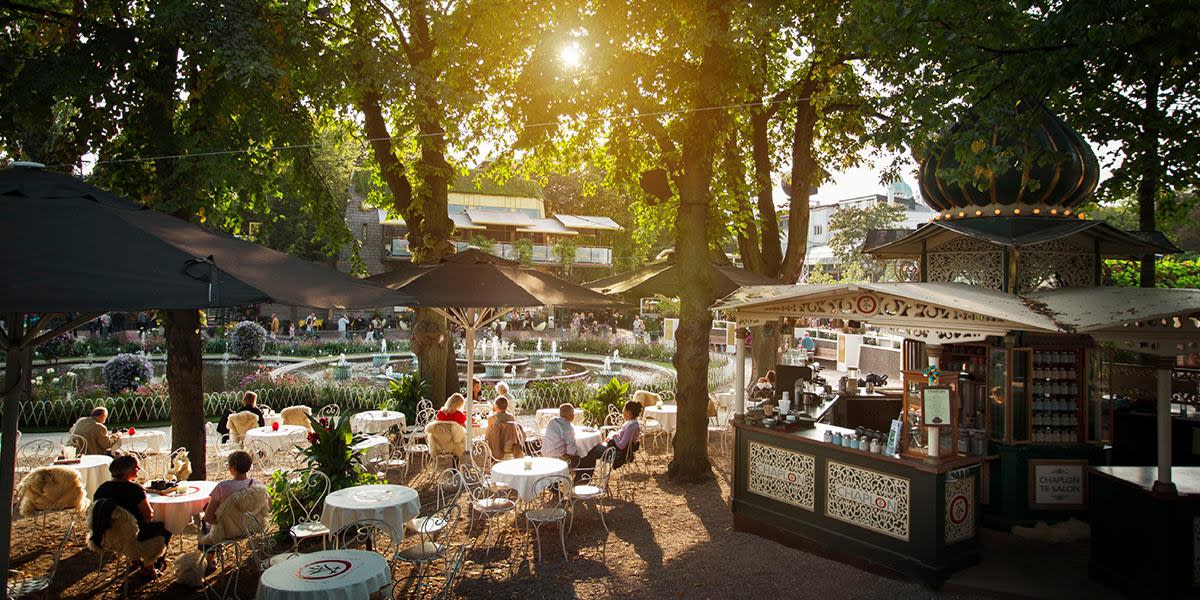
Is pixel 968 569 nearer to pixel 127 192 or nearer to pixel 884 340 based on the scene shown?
pixel 127 192

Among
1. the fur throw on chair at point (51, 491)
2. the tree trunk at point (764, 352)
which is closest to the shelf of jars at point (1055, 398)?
the tree trunk at point (764, 352)

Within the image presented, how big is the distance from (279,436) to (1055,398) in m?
10.1

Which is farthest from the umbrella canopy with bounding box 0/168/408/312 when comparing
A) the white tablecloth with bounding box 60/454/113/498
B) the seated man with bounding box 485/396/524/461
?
the seated man with bounding box 485/396/524/461

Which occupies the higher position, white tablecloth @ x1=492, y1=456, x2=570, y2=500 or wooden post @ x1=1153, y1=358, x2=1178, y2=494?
wooden post @ x1=1153, y1=358, x2=1178, y2=494

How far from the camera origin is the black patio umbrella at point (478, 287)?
852 cm

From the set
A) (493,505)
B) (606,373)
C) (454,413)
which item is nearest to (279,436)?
(454,413)

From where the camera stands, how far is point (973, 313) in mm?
6645

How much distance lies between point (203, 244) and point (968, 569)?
7.36 m

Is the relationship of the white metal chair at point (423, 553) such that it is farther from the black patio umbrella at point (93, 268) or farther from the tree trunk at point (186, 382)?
the tree trunk at point (186, 382)

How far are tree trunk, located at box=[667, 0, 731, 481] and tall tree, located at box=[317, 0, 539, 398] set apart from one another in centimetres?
360

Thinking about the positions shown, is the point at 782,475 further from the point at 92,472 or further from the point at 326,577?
the point at 92,472

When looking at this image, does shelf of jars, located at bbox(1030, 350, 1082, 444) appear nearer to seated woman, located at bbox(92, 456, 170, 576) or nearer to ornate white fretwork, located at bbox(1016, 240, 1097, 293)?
ornate white fretwork, located at bbox(1016, 240, 1097, 293)

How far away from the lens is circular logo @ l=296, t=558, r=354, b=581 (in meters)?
4.79

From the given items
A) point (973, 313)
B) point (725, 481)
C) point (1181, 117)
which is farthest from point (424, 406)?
point (1181, 117)
